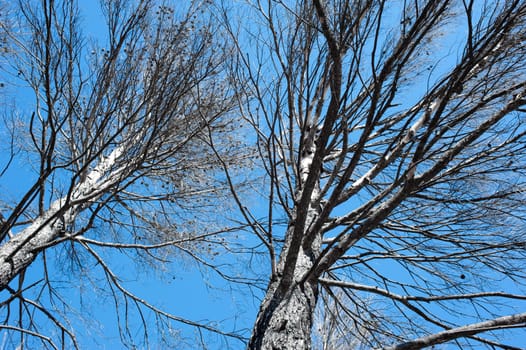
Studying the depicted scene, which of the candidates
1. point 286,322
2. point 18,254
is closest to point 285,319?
point 286,322

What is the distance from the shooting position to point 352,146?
3787mm

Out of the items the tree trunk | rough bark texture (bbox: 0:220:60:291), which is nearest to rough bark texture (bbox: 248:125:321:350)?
the tree trunk

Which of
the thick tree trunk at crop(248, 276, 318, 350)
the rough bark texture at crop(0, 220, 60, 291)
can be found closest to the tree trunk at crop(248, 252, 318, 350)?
the thick tree trunk at crop(248, 276, 318, 350)

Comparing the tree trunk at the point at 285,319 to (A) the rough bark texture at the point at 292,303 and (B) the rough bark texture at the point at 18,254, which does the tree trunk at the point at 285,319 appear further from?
(B) the rough bark texture at the point at 18,254

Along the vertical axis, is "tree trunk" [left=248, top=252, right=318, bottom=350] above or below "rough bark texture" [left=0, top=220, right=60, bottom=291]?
below

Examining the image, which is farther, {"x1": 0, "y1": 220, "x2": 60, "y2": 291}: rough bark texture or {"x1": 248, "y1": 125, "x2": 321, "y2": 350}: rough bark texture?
{"x1": 0, "y1": 220, "x2": 60, "y2": 291}: rough bark texture

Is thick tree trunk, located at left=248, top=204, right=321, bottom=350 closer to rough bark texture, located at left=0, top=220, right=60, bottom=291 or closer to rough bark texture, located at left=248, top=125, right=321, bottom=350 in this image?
rough bark texture, located at left=248, top=125, right=321, bottom=350

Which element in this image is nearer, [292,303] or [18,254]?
[292,303]

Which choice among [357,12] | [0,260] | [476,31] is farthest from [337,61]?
[0,260]

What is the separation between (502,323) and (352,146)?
2.31 metres

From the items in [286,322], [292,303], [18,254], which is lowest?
[286,322]

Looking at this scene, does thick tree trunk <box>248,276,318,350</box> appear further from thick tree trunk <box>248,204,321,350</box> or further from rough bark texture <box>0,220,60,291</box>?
rough bark texture <box>0,220,60,291</box>

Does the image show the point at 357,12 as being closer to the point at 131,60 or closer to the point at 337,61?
the point at 337,61

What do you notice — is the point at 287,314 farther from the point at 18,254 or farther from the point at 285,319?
the point at 18,254
